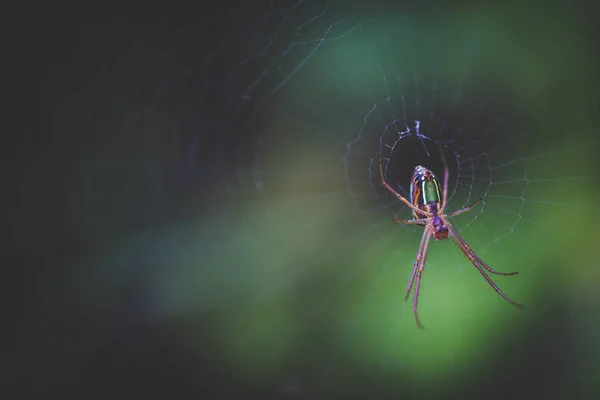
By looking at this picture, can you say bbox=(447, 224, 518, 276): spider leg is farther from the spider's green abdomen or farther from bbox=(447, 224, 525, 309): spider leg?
the spider's green abdomen

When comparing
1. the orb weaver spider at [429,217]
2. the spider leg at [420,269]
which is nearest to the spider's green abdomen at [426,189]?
the orb weaver spider at [429,217]

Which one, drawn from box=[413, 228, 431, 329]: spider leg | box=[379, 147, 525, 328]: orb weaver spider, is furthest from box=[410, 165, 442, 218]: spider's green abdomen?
box=[413, 228, 431, 329]: spider leg

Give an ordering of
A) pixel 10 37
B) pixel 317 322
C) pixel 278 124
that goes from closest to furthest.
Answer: pixel 10 37
pixel 317 322
pixel 278 124

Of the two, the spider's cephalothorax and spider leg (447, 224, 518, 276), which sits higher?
the spider's cephalothorax

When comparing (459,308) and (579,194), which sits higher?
(579,194)

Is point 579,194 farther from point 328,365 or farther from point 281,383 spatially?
point 281,383

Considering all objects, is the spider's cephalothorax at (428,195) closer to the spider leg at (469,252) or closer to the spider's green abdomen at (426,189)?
the spider's green abdomen at (426,189)

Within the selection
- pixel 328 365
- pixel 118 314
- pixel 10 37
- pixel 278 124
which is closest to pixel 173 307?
pixel 118 314
